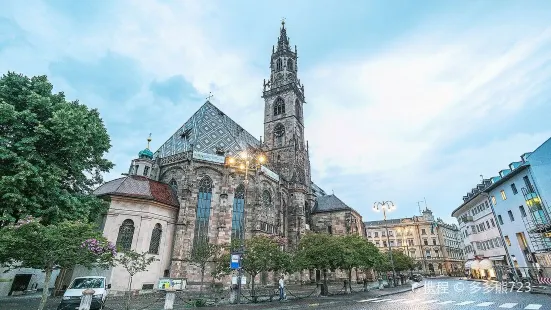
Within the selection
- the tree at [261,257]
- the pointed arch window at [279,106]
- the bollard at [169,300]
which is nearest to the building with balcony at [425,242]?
the pointed arch window at [279,106]

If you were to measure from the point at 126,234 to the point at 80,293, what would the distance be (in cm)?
1181

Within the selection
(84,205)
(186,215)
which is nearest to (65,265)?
(84,205)

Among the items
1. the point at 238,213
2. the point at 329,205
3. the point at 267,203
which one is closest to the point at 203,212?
the point at 238,213

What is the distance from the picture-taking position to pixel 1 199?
48.7ft

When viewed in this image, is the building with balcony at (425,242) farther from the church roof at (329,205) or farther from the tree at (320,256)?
the tree at (320,256)

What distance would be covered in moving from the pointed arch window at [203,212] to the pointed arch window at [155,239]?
11.7ft

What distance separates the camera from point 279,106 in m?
52.8

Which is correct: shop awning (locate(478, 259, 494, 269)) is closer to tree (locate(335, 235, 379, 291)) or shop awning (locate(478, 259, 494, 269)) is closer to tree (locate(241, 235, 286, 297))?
tree (locate(335, 235, 379, 291))

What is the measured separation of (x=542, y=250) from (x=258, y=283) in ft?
95.5

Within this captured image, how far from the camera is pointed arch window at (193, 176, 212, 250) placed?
98.7 feet

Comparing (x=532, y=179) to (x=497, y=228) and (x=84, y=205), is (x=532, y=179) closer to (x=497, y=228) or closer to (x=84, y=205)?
(x=497, y=228)

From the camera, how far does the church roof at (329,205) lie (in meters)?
46.0

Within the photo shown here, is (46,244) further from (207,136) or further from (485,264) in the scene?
(485,264)

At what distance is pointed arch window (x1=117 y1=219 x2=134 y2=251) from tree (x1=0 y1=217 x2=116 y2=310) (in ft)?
37.1
